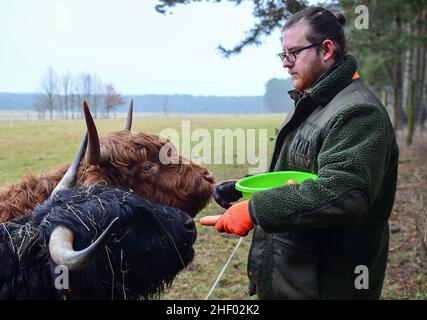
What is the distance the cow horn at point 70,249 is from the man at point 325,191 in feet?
1.94

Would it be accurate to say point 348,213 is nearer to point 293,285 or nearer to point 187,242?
point 293,285

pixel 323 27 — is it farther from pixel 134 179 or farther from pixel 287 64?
pixel 134 179

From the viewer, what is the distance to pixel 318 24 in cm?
238

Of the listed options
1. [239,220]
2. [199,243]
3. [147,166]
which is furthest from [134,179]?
[199,243]

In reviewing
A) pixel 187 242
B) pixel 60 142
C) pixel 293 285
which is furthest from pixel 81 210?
pixel 60 142

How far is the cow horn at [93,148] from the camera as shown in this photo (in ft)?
9.13

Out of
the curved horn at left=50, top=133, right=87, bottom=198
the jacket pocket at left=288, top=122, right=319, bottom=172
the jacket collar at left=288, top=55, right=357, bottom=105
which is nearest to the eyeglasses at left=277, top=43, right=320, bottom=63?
the jacket collar at left=288, top=55, right=357, bottom=105

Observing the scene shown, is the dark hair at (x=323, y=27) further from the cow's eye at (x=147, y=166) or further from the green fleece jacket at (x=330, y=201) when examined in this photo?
the cow's eye at (x=147, y=166)

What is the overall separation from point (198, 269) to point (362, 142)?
5.12 meters

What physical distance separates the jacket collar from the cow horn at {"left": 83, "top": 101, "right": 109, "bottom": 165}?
53.0 inches

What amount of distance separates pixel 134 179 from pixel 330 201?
1.69m

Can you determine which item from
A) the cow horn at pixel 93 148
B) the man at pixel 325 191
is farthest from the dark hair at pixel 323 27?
the cow horn at pixel 93 148

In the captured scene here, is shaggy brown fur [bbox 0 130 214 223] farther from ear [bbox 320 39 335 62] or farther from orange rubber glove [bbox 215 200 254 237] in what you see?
ear [bbox 320 39 335 62]

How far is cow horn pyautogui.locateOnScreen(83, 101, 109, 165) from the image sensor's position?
9.13 feet
